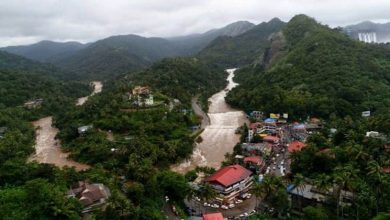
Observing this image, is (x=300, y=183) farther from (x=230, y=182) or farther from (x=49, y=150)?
(x=49, y=150)

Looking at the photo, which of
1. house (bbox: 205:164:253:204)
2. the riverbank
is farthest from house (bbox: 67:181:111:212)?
the riverbank

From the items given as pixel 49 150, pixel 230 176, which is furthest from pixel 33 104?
pixel 230 176

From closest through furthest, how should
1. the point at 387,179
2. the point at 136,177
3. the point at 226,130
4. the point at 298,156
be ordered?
the point at 387,179, the point at 136,177, the point at 298,156, the point at 226,130

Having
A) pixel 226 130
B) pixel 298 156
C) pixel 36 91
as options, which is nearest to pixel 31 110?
pixel 36 91

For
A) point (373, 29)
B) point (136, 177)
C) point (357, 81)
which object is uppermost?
point (373, 29)

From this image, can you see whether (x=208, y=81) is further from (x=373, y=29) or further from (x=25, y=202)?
(x=373, y=29)

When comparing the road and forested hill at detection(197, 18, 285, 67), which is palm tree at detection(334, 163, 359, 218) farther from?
forested hill at detection(197, 18, 285, 67)
